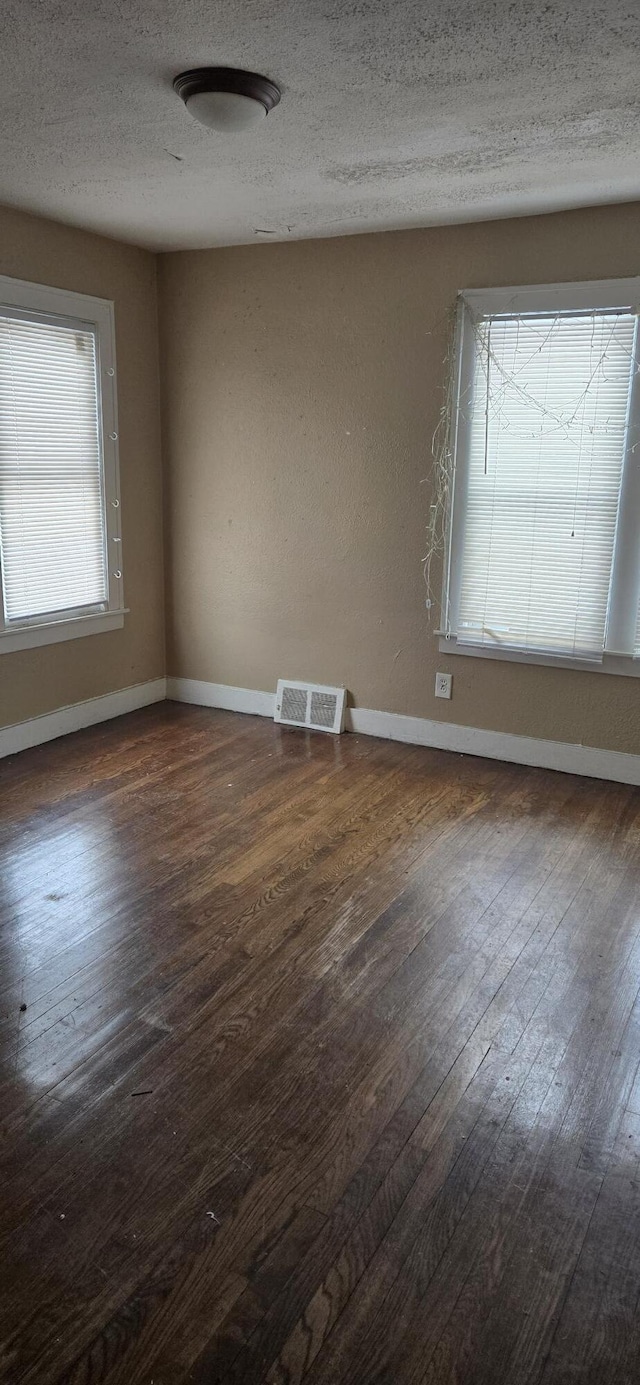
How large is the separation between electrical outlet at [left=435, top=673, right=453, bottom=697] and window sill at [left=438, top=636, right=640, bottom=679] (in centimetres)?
12

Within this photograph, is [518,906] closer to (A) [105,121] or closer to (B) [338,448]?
(B) [338,448]

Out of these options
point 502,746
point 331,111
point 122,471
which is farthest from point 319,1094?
point 122,471

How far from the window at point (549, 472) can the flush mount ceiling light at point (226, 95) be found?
1.60 m

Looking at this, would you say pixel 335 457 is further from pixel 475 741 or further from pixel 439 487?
pixel 475 741

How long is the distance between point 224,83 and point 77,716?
118 inches

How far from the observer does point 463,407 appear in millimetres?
3969

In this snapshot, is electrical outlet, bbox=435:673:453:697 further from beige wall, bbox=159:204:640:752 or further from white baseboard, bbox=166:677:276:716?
white baseboard, bbox=166:677:276:716

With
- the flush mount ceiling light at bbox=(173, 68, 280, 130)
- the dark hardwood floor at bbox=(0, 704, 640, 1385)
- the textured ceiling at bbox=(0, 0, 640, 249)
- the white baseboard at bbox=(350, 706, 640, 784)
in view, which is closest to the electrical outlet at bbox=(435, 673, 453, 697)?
the white baseboard at bbox=(350, 706, 640, 784)

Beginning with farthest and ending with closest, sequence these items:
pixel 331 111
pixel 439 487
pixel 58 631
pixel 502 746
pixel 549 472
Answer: pixel 58 631 < pixel 502 746 < pixel 439 487 < pixel 549 472 < pixel 331 111

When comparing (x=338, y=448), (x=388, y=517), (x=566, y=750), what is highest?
(x=338, y=448)

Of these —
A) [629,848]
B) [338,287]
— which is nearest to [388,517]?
[338,287]

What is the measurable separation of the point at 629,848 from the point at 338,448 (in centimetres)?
232

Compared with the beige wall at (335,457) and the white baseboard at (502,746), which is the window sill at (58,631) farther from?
the white baseboard at (502,746)

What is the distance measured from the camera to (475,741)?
428cm
